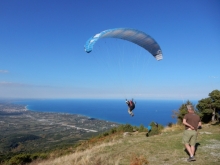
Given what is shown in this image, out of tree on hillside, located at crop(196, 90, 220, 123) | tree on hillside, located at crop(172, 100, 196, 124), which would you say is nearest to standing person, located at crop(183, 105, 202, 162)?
tree on hillside, located at crop(196, 90, 220, 123)

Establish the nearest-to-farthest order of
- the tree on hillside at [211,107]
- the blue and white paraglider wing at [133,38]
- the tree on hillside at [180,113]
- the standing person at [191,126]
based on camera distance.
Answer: the standing person at [191,126]
the blue and white paraglider wing at [133,38]
the tree on hillside at [211,107]
the tree on hillside at [180,113]

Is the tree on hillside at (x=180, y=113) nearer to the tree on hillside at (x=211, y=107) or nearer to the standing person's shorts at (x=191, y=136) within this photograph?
the tree on hillside at (x=211, y=107)

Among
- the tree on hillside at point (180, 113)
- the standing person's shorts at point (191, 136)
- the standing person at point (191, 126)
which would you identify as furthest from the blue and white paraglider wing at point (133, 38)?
the tree on hillside at point (180, 113)

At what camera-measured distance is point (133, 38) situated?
12.9m

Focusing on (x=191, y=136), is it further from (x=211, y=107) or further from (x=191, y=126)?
(x=211, y=107)

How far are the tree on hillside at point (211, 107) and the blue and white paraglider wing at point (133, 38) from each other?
840cm

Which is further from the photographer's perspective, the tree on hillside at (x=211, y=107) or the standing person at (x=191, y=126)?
the tree on hillside at (x=211, y=107)

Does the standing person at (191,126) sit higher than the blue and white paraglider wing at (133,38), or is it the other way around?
the blue and white paraglider wing at (133,38)

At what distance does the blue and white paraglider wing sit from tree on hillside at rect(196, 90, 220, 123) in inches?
331

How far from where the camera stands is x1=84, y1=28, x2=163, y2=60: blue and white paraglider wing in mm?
10226

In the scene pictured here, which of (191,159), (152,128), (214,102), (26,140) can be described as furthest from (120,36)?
(26,140)

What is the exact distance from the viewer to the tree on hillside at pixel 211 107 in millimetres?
19172

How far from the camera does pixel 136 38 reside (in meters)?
12.9

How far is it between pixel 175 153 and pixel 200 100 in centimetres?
1496
